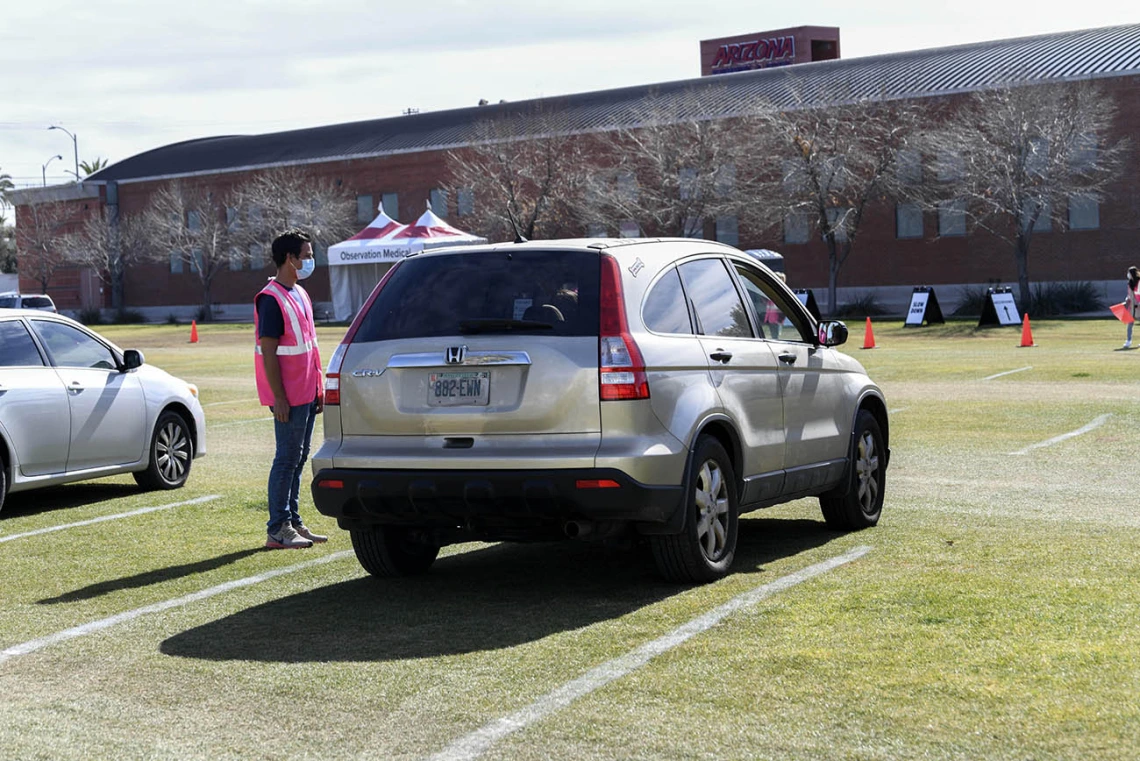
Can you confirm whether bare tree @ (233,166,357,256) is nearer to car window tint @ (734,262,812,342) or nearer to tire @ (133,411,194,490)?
tire @ (133,411,194,490)

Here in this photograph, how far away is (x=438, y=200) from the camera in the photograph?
70.8 m

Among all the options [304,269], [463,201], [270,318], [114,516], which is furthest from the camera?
[463,201]

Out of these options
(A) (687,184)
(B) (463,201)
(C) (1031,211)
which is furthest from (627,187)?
(C) (1031,211)

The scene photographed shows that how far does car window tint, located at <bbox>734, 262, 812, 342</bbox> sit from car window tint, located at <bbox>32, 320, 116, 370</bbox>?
5.77 metres

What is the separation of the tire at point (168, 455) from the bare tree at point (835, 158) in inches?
1616

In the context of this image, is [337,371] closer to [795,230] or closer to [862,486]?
[862,486]

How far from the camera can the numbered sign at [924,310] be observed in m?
42.4

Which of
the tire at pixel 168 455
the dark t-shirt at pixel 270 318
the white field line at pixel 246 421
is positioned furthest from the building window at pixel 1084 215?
the dark t-shirt at pixel 270 318

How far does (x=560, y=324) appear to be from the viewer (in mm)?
7324

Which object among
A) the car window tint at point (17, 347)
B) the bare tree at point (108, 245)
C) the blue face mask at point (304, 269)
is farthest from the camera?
the bare tree at point (108, 245)

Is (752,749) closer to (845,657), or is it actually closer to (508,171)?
(845,657)

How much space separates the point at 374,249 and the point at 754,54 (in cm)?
4497

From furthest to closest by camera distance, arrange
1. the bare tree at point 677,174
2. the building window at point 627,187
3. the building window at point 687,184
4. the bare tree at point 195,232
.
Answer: the bare tree at point 195,232
the building window at point 627,187
the building window at point 687,184
the bare tree at point 677,174

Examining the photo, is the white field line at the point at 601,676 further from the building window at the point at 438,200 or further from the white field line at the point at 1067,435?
the building window at the point at 438,200
